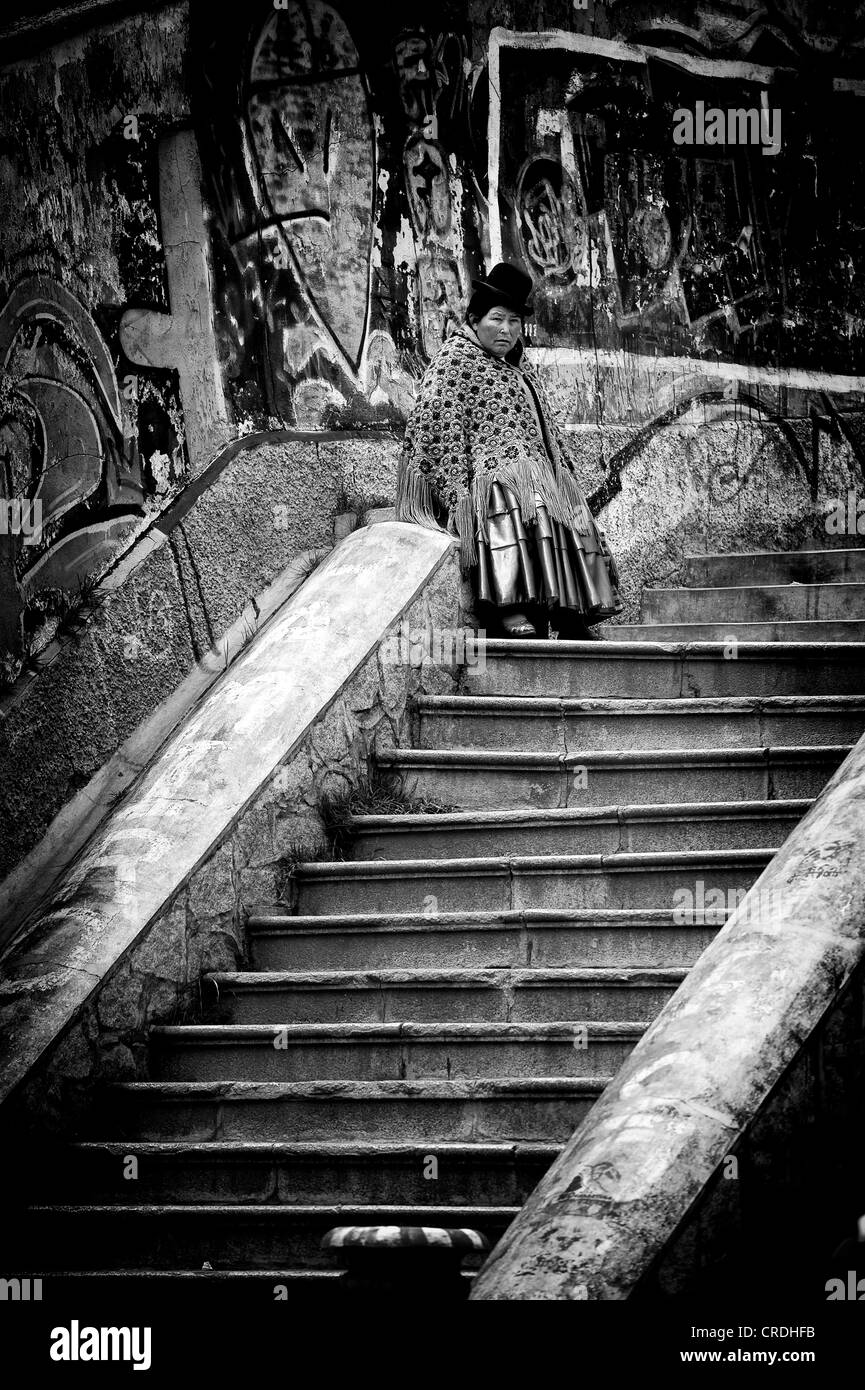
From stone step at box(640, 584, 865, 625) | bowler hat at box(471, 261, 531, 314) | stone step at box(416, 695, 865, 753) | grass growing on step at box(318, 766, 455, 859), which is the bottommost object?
grass growing on step at box(318, 766, 455, 859)

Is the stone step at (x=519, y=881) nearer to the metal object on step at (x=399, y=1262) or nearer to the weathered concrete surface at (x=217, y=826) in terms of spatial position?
the weathered concrete surface at (x=217, y=826)

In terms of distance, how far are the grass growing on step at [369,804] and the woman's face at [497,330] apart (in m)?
2.49

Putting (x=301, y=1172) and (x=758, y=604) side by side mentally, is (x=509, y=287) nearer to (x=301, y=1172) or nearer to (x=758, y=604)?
(x=758, y=604)

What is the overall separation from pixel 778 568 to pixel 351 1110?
5.19m

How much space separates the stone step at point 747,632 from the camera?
7.52m

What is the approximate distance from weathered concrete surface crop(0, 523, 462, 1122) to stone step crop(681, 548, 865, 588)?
8.17 ft

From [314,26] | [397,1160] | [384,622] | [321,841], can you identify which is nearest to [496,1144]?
[397,1160]

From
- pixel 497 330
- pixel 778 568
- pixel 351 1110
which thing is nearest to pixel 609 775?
pixel 351 1110

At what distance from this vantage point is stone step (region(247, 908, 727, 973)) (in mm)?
5434

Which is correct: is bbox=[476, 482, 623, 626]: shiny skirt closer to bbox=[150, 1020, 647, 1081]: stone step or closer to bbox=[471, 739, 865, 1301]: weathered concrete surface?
bbox=[150, 1020, 647, 1081]: stone step

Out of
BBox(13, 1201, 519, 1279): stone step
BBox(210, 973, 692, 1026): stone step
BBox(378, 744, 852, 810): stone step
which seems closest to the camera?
BBox(13, 1201, 519, 1279): stone step

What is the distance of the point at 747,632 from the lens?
7715mm

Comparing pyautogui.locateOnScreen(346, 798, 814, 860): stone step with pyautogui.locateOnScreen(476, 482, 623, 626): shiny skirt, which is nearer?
pyautogui.locateOnScreen(346, 798, 814, 860): stone step

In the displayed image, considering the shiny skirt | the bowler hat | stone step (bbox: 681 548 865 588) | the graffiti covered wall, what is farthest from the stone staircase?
the graffiti covered wall
